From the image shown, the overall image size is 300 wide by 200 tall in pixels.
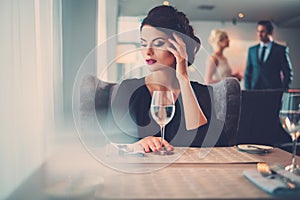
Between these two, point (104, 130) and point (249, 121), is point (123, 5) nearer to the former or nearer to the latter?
point (249, 121)

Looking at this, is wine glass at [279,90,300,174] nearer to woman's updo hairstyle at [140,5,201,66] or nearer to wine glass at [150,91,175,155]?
wine glass at [150,91,175,155]

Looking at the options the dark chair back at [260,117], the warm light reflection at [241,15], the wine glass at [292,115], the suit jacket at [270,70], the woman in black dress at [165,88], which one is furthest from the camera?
the warm light reflection at [241,15]

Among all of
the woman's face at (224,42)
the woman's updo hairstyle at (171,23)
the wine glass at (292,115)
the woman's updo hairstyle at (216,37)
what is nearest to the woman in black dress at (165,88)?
the woman's updo hairstyle at (171,23)

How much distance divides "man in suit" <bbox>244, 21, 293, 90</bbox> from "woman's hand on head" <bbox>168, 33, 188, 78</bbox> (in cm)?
266

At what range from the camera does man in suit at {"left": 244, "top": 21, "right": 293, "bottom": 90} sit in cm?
394

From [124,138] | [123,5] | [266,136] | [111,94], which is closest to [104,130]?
[124,138]

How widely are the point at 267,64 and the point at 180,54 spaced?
9.03 ft

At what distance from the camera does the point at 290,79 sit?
406 centimetres

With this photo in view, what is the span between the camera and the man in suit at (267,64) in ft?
12.9

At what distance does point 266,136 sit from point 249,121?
0.18m

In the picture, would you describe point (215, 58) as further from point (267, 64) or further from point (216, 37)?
point (267, 64)

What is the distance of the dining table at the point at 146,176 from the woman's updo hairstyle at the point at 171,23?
0.79 m

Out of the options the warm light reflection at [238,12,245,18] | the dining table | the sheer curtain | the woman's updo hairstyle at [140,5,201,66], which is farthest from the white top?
the dining table

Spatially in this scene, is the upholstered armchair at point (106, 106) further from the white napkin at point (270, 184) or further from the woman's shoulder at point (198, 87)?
the white napkin at point (270, 184)
